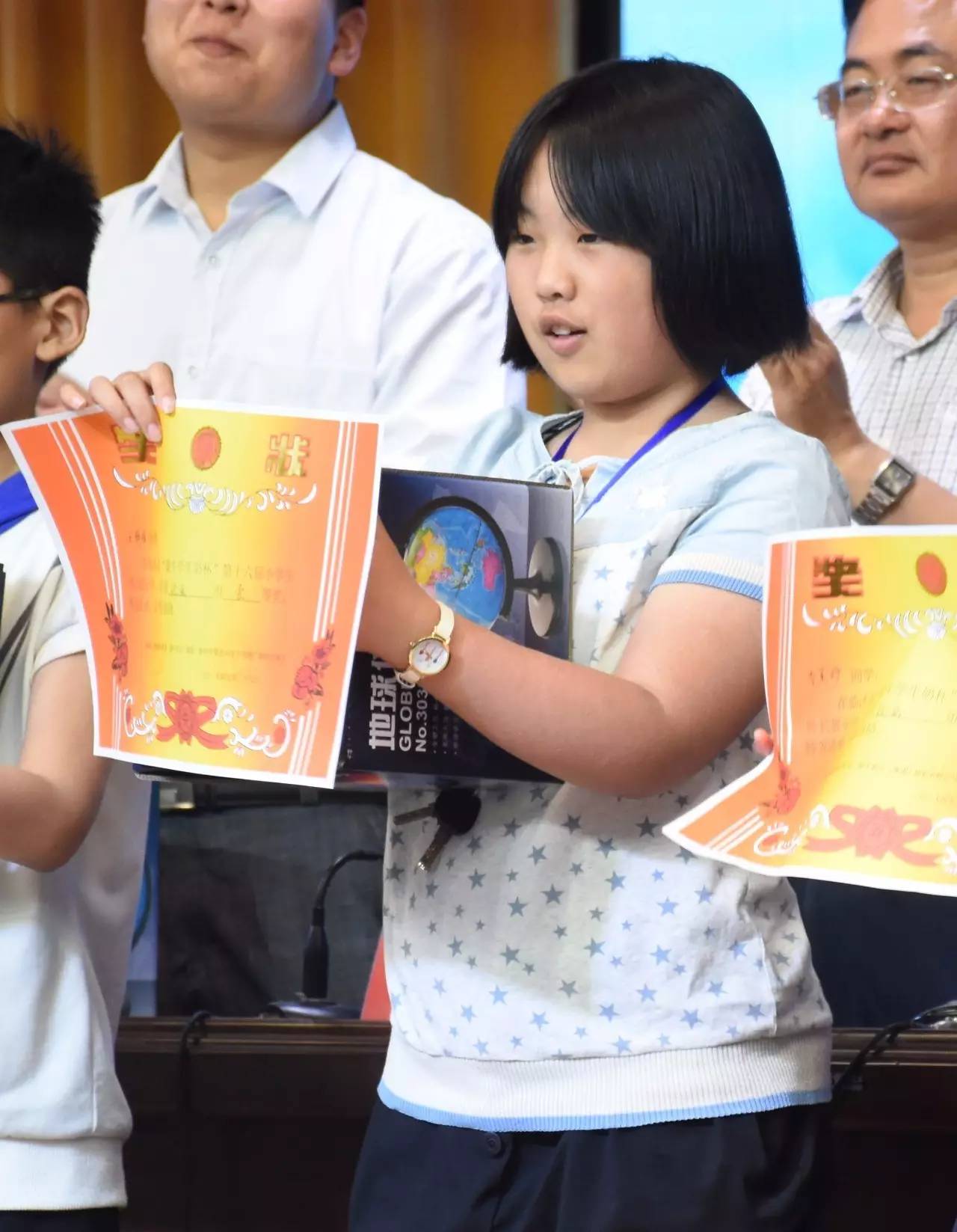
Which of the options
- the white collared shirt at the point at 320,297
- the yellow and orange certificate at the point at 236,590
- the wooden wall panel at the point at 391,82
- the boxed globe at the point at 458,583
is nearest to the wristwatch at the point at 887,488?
the white collared shirt at the point at 320,297

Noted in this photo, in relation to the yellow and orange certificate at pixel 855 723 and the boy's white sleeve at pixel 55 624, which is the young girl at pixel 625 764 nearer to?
the yellow and orange certificate at pixel 855 723

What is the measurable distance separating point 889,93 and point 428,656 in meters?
1.19

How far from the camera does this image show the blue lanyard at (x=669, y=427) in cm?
107

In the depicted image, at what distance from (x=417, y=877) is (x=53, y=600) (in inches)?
12.8

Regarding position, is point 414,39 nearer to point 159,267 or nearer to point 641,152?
point 159,267

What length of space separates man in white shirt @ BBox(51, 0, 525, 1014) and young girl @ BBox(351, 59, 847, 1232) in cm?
74

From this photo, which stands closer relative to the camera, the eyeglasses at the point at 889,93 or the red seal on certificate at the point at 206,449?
the red seal on certificate at the point at 206,449

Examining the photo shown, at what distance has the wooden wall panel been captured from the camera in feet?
9.19

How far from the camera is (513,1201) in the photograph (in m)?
0.98

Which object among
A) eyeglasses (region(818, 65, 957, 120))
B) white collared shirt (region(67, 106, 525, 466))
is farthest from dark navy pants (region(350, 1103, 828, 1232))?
eyeglasses (region(818, 65, 957, 120))

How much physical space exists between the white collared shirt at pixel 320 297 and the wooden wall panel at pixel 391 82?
625mm

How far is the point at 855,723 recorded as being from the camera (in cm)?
89

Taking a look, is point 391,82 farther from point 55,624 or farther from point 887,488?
point 55,624

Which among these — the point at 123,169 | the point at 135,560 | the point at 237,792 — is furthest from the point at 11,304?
the point at 123,169
